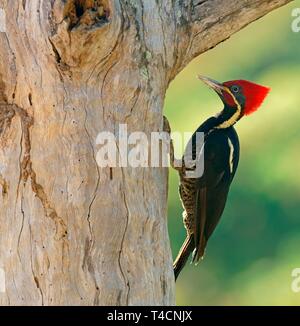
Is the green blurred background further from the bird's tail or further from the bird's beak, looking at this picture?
the bird's tail

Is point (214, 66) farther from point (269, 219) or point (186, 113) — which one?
point (269, 219)

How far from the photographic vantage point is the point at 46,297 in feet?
10.4

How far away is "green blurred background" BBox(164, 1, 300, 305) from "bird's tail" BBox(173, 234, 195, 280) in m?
3.42

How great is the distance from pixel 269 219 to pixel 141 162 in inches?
211

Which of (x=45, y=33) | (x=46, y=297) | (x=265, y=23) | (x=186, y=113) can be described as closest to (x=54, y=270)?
(x=46, y=297)

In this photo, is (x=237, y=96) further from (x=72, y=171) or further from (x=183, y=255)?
(x=72, y=171)

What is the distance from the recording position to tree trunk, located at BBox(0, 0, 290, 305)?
315 cm

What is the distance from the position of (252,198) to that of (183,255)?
13.7 ft

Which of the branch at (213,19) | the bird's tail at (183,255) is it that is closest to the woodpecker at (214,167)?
the bird's tail at (183,255)

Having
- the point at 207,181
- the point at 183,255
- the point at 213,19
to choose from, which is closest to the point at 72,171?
the point at 213,19

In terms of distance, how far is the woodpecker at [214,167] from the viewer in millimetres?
4234

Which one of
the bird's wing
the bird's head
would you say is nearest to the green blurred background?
the bird's head

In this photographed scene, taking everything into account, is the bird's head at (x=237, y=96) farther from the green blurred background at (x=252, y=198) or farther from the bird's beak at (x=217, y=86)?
the green blurred background at (x=252, y=198)

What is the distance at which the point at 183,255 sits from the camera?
13.5 feet
